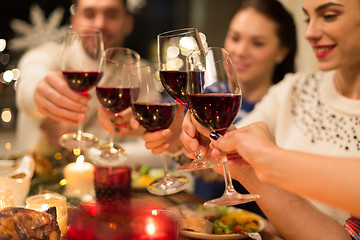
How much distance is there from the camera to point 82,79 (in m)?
1.41

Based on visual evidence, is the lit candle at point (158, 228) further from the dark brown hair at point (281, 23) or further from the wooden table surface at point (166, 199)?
the dark brown hair at point (281, 23)

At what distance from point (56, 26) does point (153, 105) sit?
173 inches

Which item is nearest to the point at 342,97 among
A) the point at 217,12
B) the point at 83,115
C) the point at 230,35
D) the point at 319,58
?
the point at 319,58

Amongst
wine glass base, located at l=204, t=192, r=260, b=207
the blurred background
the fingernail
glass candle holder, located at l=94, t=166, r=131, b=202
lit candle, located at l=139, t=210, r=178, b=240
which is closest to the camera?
lit candle, located at l=139, t=210, r=178, b=240

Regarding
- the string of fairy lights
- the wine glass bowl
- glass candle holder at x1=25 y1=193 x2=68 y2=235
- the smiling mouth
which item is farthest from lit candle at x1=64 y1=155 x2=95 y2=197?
the string of fairy lights

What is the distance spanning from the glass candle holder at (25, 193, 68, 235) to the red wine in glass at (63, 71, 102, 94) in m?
0.55

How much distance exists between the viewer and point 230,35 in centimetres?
292

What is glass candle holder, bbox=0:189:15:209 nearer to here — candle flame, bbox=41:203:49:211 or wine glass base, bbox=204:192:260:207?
candle flame, bbox=41:203:49:211

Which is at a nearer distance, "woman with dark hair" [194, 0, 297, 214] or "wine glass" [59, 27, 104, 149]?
"wine glass" [59, 27, 104, 149]

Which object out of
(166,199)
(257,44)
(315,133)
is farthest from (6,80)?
(315,133)

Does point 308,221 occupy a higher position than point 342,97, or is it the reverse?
point 342,97

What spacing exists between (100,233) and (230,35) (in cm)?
257

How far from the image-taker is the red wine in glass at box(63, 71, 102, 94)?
1382 millimetres

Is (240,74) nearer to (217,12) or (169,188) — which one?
(169,188)
